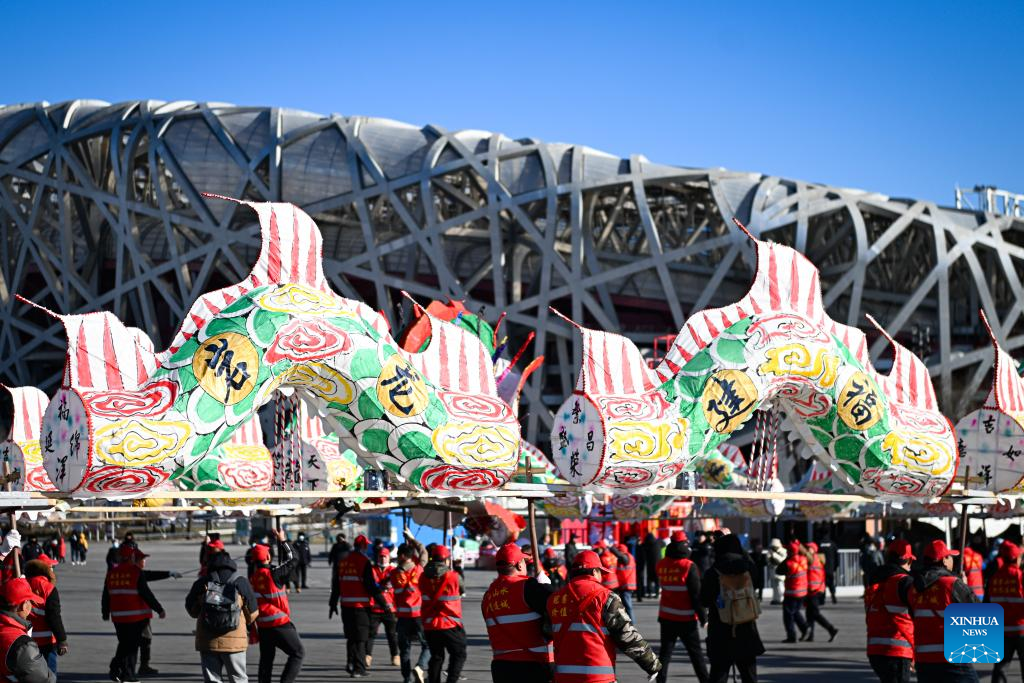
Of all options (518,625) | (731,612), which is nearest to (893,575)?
(731,612)

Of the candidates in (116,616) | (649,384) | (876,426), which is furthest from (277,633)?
(876,426)

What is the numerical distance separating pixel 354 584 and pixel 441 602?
2.93 meters

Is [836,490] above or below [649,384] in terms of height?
below

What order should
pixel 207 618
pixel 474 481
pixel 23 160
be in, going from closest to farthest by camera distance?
pixel 207 618 → pixel 474 481 → pixel 23 160

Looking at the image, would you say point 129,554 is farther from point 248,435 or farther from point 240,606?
point 240,606

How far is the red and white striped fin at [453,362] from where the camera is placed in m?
13.1

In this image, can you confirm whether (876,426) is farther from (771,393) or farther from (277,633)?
(277,633)

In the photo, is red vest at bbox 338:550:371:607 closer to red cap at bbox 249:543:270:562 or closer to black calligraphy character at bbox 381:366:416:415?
red cap at bbox 249:543:270:562

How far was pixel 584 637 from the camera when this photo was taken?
879 centimetres

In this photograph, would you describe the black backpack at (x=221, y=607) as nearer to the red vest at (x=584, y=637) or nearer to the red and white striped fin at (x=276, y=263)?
the red and white striped fin at (x=276, y=263)

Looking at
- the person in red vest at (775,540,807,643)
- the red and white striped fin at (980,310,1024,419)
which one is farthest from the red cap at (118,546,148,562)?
the red and white striped fin at (980,310,1024,419)

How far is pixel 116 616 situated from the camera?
564 inches

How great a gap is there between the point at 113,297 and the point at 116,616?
128 ft

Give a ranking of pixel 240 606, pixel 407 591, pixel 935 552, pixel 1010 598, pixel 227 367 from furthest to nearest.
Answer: pixel 407 591, pixel 1010 598, pixel 227 367, pixel 240 606, pixel 935 552
